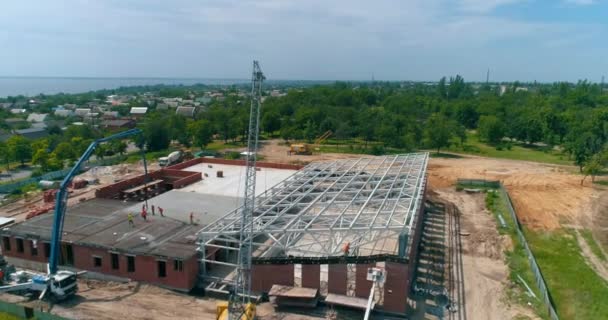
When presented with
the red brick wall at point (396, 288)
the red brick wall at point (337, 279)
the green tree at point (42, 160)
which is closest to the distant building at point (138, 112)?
the green tree at point (42, 160)

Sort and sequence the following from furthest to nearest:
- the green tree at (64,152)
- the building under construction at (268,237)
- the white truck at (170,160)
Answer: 1. the green tree at (64,152)
2. the white truck at (170,160)
3. the building under construction at (268,237)

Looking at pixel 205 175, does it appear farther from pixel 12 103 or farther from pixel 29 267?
pixel 12 103

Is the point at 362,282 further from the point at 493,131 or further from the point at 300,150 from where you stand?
the point at 493,131

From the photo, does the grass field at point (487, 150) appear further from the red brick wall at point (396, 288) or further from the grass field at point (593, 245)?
the red brick wall at point (396, 288)

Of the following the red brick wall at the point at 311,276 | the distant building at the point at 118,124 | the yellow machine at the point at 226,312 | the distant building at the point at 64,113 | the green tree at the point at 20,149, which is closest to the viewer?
the yellow machine at the point at 226,312

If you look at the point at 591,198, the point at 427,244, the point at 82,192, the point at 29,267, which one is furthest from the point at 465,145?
the point at 29,267

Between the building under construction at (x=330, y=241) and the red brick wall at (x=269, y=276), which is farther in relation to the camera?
the red brick wall at (x=269, y=276)

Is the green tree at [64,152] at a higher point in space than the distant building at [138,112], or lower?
lower
